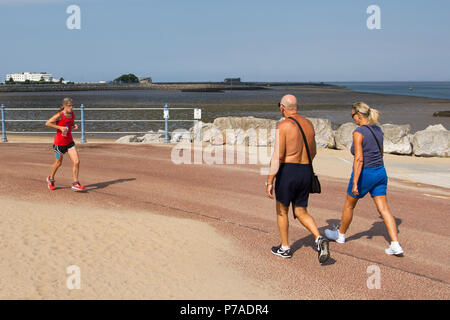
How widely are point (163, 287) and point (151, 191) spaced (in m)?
4.45

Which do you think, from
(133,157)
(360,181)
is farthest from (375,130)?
(133,157)

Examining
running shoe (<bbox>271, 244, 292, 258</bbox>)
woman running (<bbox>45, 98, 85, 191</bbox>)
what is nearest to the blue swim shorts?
running shoe (<bbox>271, 244, 292, 258</bbox>)

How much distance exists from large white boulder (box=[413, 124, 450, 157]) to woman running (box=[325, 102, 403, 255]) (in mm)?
10918

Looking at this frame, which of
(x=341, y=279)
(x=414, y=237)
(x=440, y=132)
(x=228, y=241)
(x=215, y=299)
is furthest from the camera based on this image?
(x=440, y=132)

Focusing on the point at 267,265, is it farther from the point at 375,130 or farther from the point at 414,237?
the point at 414,237

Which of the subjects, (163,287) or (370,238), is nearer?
(163,287)

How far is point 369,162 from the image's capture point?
559cm

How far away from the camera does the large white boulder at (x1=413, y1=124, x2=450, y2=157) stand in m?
15.4

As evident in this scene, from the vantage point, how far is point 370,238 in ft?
21.4

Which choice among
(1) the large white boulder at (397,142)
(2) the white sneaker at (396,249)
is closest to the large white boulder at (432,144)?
(1) the large white boulder at (397,142)

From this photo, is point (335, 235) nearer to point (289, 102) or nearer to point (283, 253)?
point (283, 253)

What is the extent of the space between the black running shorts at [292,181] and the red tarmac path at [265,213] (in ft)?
2.87

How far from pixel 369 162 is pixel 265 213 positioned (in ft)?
8.43

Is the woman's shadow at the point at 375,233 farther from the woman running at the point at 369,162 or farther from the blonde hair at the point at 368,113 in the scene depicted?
the blonde hair at the point at 368,113
